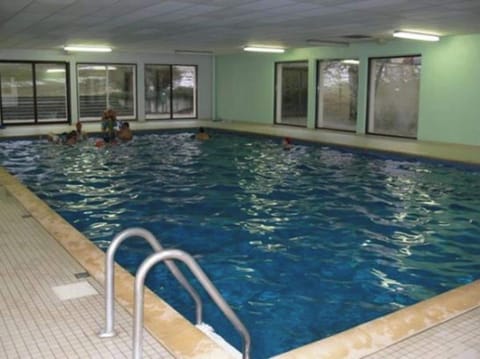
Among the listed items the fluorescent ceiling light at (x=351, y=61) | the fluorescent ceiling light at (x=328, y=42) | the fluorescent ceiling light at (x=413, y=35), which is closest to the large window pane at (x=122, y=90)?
→ the fluorescent ceiling light at (x=351, y=61)

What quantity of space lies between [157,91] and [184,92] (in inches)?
42.1

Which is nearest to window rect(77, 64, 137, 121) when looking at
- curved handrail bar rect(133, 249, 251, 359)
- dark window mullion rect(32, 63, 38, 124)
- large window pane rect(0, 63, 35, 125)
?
dark window mullion rect(32, 63, 38, 124)

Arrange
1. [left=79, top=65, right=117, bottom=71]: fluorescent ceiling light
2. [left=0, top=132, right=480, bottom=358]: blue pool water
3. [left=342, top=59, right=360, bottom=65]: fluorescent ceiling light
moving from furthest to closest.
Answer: [left=79, top=65, right=117, bottom=71]: fluorescent ceiling light, [left=342, top=59, right=360, bottom=65]: fluorescent ceiling light, [left=0, top=132, right=480, bottom=358]: blue pool water

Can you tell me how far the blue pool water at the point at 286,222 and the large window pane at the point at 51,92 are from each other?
20.4 feet

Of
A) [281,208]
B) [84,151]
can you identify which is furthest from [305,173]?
[84,151]

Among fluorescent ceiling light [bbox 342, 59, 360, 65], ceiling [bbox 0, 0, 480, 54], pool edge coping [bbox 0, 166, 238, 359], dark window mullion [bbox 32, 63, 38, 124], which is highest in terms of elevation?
ceiling [bbox 0, 0, 480, 54]

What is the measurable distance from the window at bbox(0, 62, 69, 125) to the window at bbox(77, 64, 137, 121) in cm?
63

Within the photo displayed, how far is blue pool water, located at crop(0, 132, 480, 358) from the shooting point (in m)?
3.99

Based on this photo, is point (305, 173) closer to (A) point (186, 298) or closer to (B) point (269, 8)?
(B) point (269, 8)

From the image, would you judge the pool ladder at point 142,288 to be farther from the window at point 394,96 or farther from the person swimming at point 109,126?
the window at point 394,96

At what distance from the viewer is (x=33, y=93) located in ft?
55.4

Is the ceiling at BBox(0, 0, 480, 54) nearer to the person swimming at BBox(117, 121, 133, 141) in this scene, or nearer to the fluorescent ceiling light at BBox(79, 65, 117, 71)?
the person swimming at BBox(117, 121, 133, 141)

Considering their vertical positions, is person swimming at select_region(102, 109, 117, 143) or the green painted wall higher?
the green painted wall

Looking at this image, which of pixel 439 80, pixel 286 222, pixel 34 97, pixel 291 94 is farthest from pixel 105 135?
pixel 286 222
